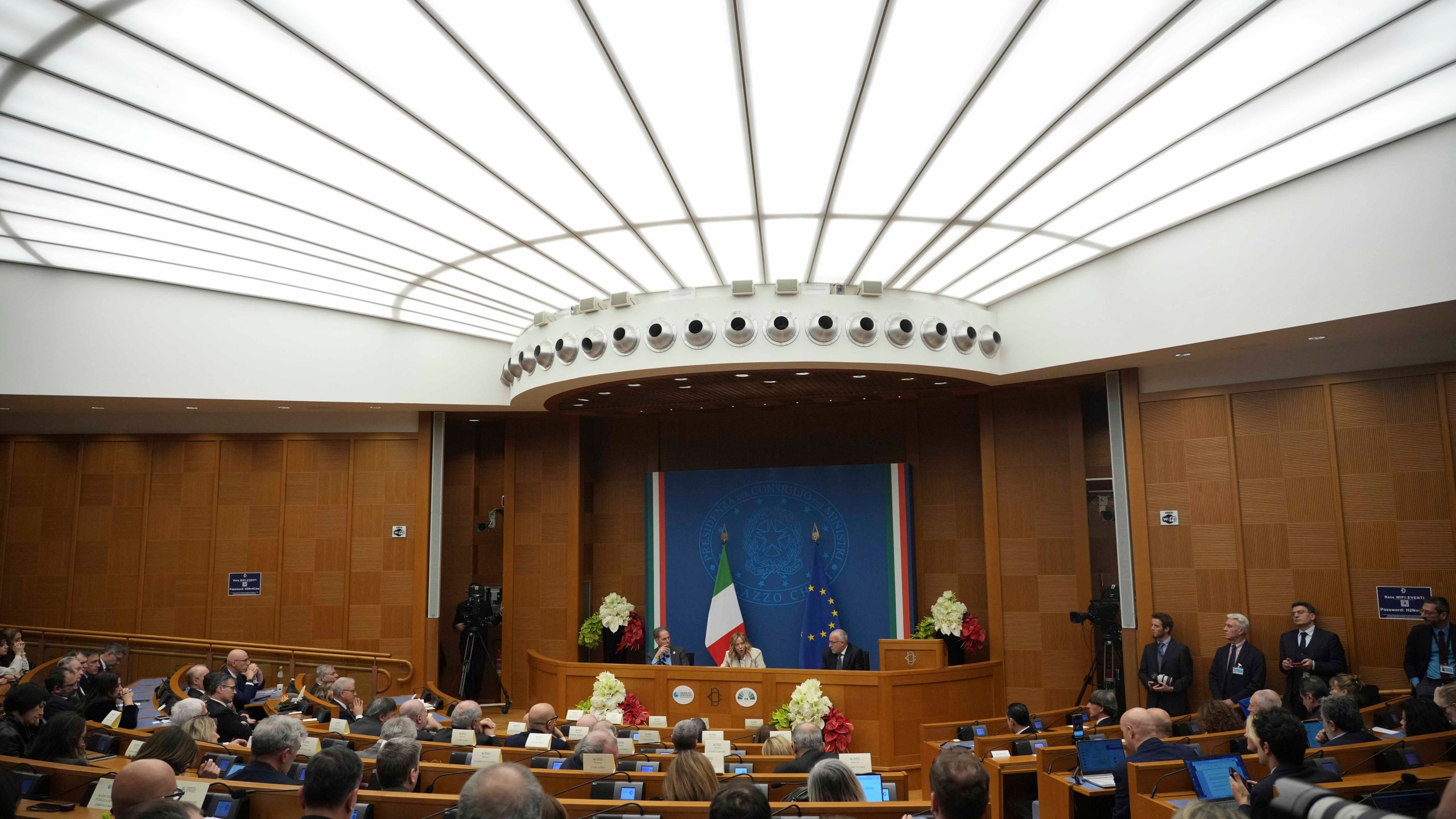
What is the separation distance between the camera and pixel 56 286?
411 inches

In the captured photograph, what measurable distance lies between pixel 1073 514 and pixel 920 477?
2106mm

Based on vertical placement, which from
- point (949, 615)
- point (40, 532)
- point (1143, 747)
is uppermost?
point (40, 532)

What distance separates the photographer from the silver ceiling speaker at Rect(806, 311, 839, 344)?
29.1ft

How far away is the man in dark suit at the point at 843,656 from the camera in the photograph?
33.2 ft

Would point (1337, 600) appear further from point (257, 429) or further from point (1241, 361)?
point (257, 429)

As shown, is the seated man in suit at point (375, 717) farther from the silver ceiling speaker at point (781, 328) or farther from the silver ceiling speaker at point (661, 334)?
the silver ceiling speaker at point (781, 328)

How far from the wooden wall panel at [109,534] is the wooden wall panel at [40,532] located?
0.50 feet

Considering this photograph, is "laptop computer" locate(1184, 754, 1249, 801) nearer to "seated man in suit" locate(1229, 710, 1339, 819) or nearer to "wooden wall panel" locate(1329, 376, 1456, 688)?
"seated man in suit" locate(1229, 710, 1339, 819)

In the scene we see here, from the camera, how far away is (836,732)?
8828mm

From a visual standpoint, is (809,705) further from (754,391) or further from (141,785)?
(141,785)

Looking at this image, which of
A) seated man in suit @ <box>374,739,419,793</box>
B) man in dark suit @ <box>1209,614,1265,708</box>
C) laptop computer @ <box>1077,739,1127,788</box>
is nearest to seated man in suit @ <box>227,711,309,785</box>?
seated man in suit @ <box>374,739,419,793</box>

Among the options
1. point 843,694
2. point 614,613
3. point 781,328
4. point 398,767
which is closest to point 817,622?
point 843,694

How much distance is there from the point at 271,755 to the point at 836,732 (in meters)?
5.72

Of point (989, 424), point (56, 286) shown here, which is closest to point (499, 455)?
point (56, 286)
